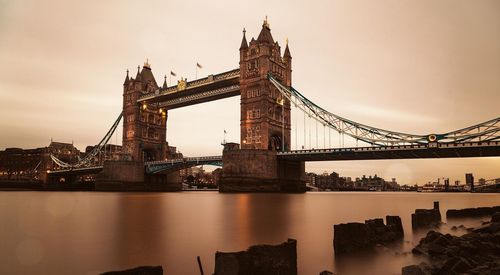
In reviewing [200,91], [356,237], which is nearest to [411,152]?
[200,91]

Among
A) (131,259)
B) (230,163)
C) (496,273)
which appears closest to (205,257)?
(131,259)

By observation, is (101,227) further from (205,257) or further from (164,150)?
(164,150)

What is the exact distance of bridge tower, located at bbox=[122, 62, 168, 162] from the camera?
82375mm

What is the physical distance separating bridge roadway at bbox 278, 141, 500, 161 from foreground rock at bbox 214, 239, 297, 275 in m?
43.0

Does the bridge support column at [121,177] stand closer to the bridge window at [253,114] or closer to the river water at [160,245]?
the bridge window at [253,114]

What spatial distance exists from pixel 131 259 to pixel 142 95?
79213 mm

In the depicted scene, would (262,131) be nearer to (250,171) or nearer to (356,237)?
(250,171)

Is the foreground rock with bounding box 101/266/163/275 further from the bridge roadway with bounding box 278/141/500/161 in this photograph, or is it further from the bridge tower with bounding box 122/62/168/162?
the bridge tower with bounding box 122/62/168/162

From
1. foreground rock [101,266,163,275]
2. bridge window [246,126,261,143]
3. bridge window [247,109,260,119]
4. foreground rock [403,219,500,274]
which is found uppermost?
bridge window [247,109,260,119]

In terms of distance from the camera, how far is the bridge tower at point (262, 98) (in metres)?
58.1

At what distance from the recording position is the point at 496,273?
5922 millimetres

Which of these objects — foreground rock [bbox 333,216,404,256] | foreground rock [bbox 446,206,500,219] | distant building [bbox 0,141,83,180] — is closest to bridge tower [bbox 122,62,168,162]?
distant building [bbox 0,141,83,180]

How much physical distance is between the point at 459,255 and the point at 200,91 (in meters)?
65.7

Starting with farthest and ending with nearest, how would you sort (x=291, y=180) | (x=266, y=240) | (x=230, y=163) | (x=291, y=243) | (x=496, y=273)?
(x=291, y=180) → (x=230, y=163) → (x=266, y=240) → (x=291, y=243) → (x=496, y=273)
